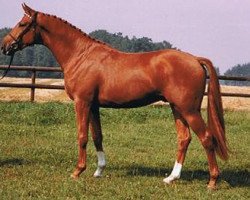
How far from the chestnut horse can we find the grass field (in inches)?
18.7

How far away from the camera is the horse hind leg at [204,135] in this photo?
6.54 meters

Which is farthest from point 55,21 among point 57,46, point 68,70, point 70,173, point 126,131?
point 126,131

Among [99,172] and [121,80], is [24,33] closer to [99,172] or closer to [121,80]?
[121,80]

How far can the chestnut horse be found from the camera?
661cm

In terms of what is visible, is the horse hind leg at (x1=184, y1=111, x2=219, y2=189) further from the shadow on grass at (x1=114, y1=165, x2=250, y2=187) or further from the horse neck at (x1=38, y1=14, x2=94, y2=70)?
the horse neck at (x1=38, y1=14, x2=94, y2=70)

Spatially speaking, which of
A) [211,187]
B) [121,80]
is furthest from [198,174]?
[121,80]

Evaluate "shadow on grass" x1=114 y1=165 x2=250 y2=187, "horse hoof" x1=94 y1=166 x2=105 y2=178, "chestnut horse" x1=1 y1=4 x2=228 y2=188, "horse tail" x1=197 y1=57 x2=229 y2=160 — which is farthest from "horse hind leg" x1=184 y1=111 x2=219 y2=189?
"horse hoof" x1=94 y1=166 x2=105 y2=178

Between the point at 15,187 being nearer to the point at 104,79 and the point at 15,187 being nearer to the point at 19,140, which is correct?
the point at 104,79

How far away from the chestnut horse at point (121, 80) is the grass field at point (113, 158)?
475 millimetres

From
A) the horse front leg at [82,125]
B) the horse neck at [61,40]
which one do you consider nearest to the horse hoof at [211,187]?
the horse front leg at [82,125]

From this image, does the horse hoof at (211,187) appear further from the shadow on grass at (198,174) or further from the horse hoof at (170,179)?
the horse hoof at (170,179)

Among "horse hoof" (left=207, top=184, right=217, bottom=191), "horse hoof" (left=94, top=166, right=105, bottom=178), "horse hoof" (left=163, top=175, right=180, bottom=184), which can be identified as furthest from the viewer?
"horse hoof" (left=94, top=166, right=105, bottom=178)

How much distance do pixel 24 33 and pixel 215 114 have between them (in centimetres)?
352

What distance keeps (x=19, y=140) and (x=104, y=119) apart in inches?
159
